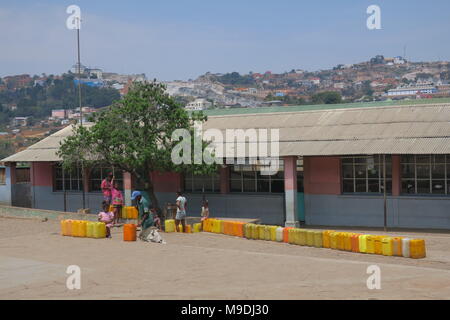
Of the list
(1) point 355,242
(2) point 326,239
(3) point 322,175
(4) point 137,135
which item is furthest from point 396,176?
(4) point 137,135

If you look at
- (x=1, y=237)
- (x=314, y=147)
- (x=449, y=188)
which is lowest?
(x=1, y=237)

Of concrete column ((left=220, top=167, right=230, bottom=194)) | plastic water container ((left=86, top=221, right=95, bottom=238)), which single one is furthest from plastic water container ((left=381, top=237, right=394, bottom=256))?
concrete column ((left=220, top=167, right=230, bottom=194))

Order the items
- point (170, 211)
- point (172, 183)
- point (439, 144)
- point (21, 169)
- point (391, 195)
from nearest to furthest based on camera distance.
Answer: point (439, 144)
point (391, 195)
point (170, 211)
point (172, 183)
point (21, 169)

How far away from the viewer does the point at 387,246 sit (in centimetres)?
1667

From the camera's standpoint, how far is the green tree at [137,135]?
22.0 metres

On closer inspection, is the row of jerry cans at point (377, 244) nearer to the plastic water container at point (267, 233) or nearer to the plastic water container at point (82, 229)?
the plastic water container at point (267, 233)

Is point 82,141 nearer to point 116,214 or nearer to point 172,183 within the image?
point 116,214

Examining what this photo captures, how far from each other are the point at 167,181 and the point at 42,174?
766 centimetres

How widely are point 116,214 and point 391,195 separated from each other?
10.9m

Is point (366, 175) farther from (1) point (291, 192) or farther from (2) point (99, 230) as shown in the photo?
(2) point (99, 230)

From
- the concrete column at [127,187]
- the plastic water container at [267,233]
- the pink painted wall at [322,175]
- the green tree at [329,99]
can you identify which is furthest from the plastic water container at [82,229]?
the green tree at [329,99]
